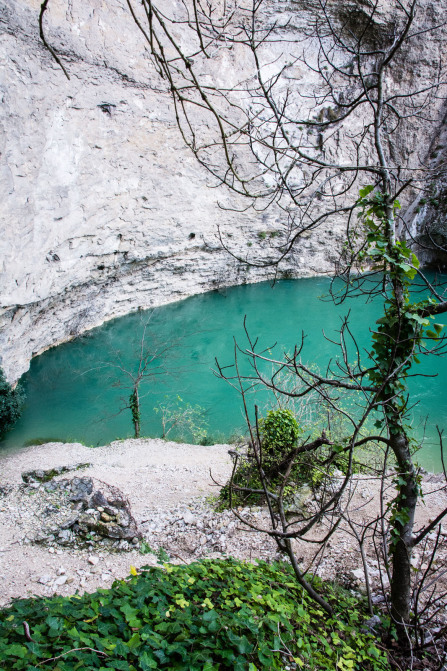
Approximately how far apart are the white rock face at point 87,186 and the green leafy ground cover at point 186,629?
9246 millimetres

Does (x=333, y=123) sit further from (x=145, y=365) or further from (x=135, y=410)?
(x=145, y=365)

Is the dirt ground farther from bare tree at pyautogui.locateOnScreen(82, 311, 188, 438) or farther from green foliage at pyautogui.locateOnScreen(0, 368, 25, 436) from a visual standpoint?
bare tree at pyautogui.locateOnScreen(82, 311, 188, 438)

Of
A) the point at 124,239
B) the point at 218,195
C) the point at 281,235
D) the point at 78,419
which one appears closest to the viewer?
the point at 78,419

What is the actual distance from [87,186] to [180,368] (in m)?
6.35

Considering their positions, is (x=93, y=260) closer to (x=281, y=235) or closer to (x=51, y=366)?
(x=51, y=366)

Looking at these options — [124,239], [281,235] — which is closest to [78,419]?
[124,239]

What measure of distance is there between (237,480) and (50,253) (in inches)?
358

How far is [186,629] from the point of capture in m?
2.04

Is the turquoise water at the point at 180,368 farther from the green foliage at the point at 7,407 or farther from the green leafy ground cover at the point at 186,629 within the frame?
the green leafy ground cover at the point at 186,629

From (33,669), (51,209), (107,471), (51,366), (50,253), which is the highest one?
(51,209)

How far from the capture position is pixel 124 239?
14898 mm

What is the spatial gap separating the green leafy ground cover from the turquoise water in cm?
545

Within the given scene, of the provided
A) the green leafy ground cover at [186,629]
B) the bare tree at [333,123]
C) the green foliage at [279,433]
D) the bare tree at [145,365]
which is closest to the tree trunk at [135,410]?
the bare tree at [145,365]

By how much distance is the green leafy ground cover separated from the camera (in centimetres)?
183
